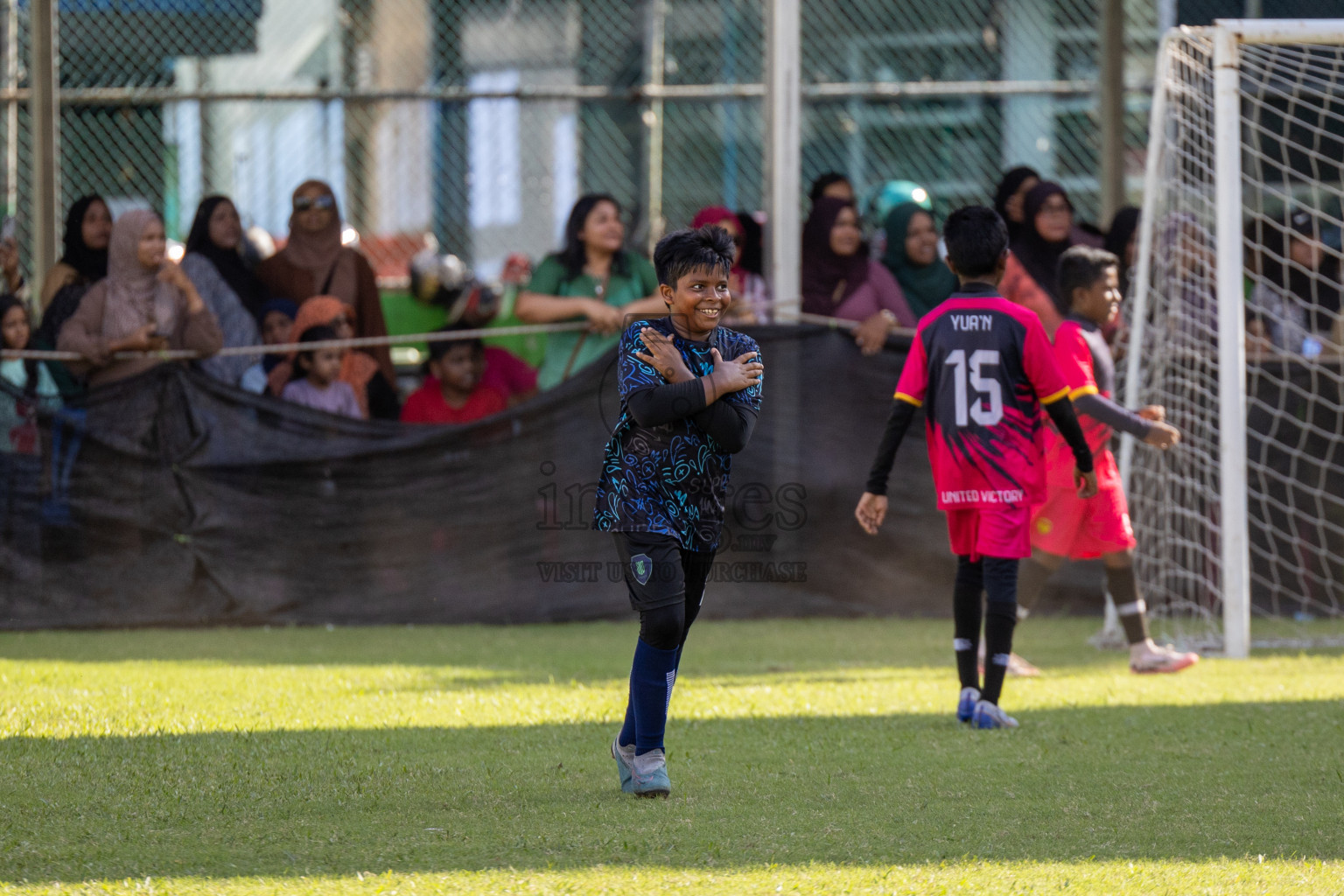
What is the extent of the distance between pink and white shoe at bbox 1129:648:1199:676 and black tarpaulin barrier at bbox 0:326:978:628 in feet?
7.17

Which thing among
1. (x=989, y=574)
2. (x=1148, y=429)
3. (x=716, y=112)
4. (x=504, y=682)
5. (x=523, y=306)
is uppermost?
(x=716, y=112)

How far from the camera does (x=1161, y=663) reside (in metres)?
6.89

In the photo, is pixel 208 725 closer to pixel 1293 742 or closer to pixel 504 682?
pixel 504 682

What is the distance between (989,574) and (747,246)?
4971 mm

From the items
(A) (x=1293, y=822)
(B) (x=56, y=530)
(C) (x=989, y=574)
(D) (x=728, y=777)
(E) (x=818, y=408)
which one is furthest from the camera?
(E) (x=818, y=408)

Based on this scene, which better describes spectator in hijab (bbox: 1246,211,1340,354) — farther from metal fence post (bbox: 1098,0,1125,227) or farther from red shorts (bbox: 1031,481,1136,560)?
red shorts (bbox: 1031,481,1136,560)

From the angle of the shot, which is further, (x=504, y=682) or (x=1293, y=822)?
(x=504, y=682)

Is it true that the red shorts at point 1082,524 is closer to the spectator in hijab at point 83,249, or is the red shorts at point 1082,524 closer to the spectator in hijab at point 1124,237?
the spectator in hijab at point 1124,237

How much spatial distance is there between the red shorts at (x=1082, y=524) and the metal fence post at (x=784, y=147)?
2747 mm

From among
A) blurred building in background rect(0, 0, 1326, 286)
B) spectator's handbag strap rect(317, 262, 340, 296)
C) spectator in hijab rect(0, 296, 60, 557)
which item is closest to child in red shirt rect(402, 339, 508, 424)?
spectator's handbag strap rect(317, 262, 340, 296)

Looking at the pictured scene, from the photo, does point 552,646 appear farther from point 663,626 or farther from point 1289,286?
point 1289,286

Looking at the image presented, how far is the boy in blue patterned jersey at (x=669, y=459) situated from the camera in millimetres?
4129

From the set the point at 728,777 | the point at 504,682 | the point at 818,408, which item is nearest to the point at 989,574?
the point at 728,777

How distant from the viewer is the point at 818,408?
354 inches
